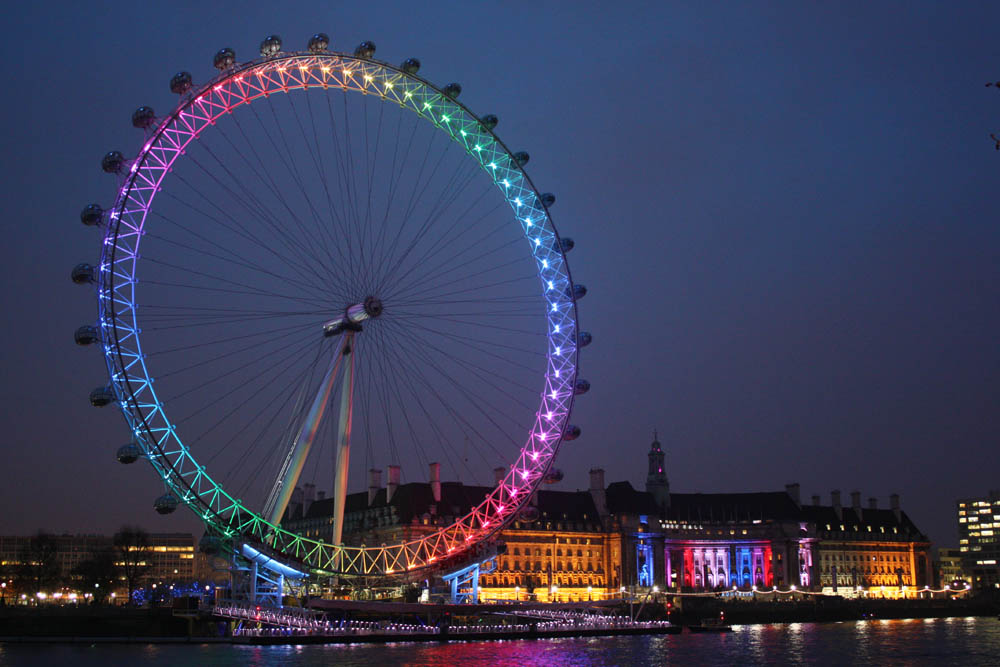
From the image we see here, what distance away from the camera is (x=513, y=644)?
2950 inches

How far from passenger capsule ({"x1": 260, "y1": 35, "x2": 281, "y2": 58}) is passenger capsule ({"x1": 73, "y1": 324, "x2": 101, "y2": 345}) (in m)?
15.1

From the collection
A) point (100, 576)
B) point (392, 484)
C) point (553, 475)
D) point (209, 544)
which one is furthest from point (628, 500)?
point (209, 544)

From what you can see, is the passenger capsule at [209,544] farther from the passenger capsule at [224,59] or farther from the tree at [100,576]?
the tree at [100,576]

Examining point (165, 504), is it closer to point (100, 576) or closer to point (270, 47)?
point (270, 47)

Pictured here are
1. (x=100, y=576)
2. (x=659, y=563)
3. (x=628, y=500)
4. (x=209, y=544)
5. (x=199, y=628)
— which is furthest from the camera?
(x=628, y=500)

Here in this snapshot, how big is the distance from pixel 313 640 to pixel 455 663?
1798 cm

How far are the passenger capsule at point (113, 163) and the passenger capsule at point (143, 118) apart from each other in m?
1.62

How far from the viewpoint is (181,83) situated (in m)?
52.5

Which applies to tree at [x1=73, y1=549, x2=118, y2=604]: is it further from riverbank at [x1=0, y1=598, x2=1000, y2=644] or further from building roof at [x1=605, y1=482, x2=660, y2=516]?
building roof at [x1=605, y1=482, x2=660, y2=516]

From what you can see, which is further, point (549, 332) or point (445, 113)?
point (549, 332)

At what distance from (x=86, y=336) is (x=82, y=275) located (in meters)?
2.83

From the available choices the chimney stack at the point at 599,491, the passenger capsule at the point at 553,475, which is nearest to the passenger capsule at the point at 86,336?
the passenger capsule at the point at 553,475

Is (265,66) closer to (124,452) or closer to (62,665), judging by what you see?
(124,452)

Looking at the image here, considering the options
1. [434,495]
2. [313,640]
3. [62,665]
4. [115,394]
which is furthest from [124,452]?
[434,495]
